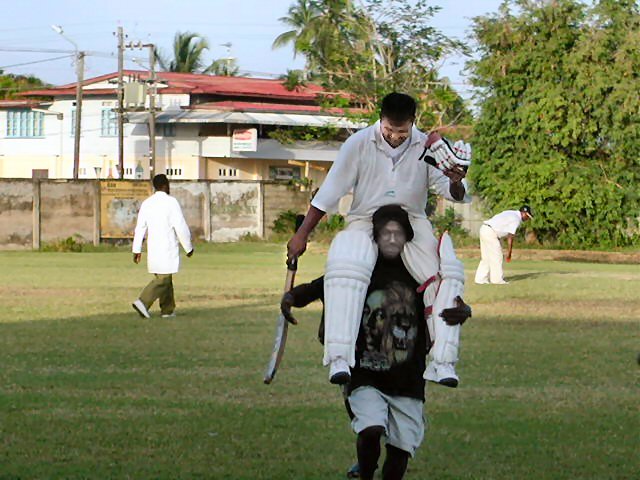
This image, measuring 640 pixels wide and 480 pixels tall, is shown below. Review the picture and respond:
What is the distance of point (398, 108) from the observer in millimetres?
7410

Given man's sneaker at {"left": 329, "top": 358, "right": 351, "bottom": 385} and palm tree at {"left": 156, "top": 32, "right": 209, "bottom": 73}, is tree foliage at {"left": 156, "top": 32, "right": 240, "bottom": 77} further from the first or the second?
man's sneaker at {"left": 329, "top": 358, "right": 351, "bottom": 385}

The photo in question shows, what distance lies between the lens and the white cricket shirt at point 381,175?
7.43m

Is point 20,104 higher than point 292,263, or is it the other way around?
point 20,104

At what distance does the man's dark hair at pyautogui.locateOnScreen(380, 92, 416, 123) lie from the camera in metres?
7.38

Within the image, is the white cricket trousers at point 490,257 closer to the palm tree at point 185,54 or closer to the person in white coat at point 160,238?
the person in white coat at point 160,238

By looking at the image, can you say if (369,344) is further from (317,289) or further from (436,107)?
(436,107)

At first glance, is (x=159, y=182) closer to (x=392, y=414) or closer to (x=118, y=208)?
(x=392, y=414)

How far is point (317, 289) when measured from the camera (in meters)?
7.57

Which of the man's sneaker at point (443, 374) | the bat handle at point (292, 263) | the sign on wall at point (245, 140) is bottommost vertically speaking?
the man's sneaker at point (443, 374)

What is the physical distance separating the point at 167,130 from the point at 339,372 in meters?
62.0

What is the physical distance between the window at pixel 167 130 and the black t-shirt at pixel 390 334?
6116cm

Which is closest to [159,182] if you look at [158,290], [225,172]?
[158,290]

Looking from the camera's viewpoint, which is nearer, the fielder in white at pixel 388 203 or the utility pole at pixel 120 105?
the fielder in white at pixel 388 203

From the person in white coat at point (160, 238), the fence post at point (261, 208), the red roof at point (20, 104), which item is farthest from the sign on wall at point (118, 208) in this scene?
the red roof at point (20, 104)
